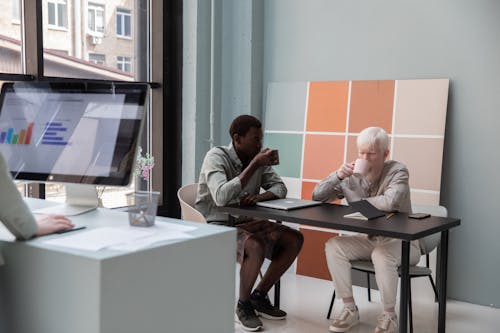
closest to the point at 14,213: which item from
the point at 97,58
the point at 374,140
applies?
the point at 374,140

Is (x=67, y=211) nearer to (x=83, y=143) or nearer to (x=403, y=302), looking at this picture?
(x=83, y=143)

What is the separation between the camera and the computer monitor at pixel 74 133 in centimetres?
217

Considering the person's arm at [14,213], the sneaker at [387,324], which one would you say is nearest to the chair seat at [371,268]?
the sneaker at [387,324]

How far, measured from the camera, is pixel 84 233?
1.88 m

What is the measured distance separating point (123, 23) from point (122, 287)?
3.49m

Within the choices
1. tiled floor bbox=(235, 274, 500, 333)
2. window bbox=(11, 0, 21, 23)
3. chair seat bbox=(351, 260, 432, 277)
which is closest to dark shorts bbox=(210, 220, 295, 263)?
tiled floor bbox=(235, 274, 500, 333)

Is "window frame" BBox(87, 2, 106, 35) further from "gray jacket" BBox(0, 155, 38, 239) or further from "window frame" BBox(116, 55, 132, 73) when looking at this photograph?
"gray jacket" BBox(0, 155, 38, 239)

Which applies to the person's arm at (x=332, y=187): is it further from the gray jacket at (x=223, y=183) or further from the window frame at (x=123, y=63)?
the window frame at (x=123, y=63)

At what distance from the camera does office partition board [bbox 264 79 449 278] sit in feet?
13.5

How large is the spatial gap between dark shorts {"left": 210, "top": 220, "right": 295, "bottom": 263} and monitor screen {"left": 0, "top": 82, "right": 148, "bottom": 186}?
5.50 feet

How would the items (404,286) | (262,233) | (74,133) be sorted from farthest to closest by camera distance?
1. (262,233)
2. (404,286)
3. (74,133)

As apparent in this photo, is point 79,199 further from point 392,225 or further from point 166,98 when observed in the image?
point 166,98

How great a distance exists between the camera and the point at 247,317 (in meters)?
3.66

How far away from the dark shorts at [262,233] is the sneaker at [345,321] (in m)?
0.59
